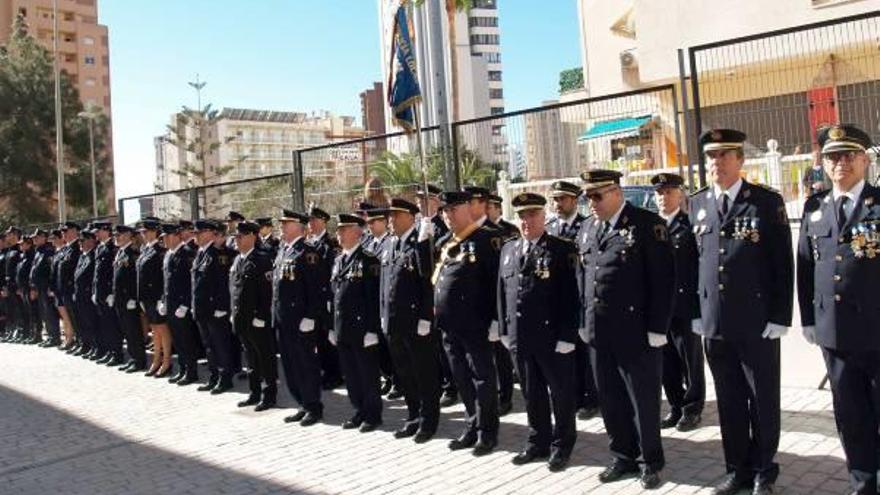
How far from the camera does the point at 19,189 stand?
39688 mm

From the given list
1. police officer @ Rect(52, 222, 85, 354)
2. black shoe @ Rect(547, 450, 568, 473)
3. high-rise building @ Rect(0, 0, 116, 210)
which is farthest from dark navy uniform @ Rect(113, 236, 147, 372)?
high-rise building @ Rect(0, 0, 116, 210)

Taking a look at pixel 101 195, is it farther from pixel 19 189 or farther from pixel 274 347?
pixel 274 347

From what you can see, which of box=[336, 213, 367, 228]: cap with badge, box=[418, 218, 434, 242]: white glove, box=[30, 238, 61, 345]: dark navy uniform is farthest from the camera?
box=[30, 238, 61, 345]: dark navy uniform

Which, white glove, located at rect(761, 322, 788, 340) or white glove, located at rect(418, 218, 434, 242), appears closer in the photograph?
white glove, located at rect(761, 322, 788, 340)

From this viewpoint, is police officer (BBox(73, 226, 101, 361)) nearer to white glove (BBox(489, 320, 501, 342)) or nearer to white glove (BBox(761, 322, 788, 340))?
white glove (BBox(489, 320, 501, 342))

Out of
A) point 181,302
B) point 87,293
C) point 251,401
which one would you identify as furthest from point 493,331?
point 87,293

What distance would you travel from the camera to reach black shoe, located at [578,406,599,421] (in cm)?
666

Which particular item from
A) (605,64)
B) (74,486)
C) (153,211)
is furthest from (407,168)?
(605,64)

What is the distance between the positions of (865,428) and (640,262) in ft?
4.92

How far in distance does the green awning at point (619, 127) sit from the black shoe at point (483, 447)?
3854mm

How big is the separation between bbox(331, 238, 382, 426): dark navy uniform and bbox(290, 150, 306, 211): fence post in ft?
15.2

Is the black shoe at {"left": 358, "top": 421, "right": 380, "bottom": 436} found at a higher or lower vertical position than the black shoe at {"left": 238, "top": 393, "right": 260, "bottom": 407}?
lower

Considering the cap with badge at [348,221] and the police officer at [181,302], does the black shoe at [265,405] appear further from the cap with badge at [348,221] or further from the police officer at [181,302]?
the cap with badge at [348,221]

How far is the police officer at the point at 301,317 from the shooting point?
718 centimetres
